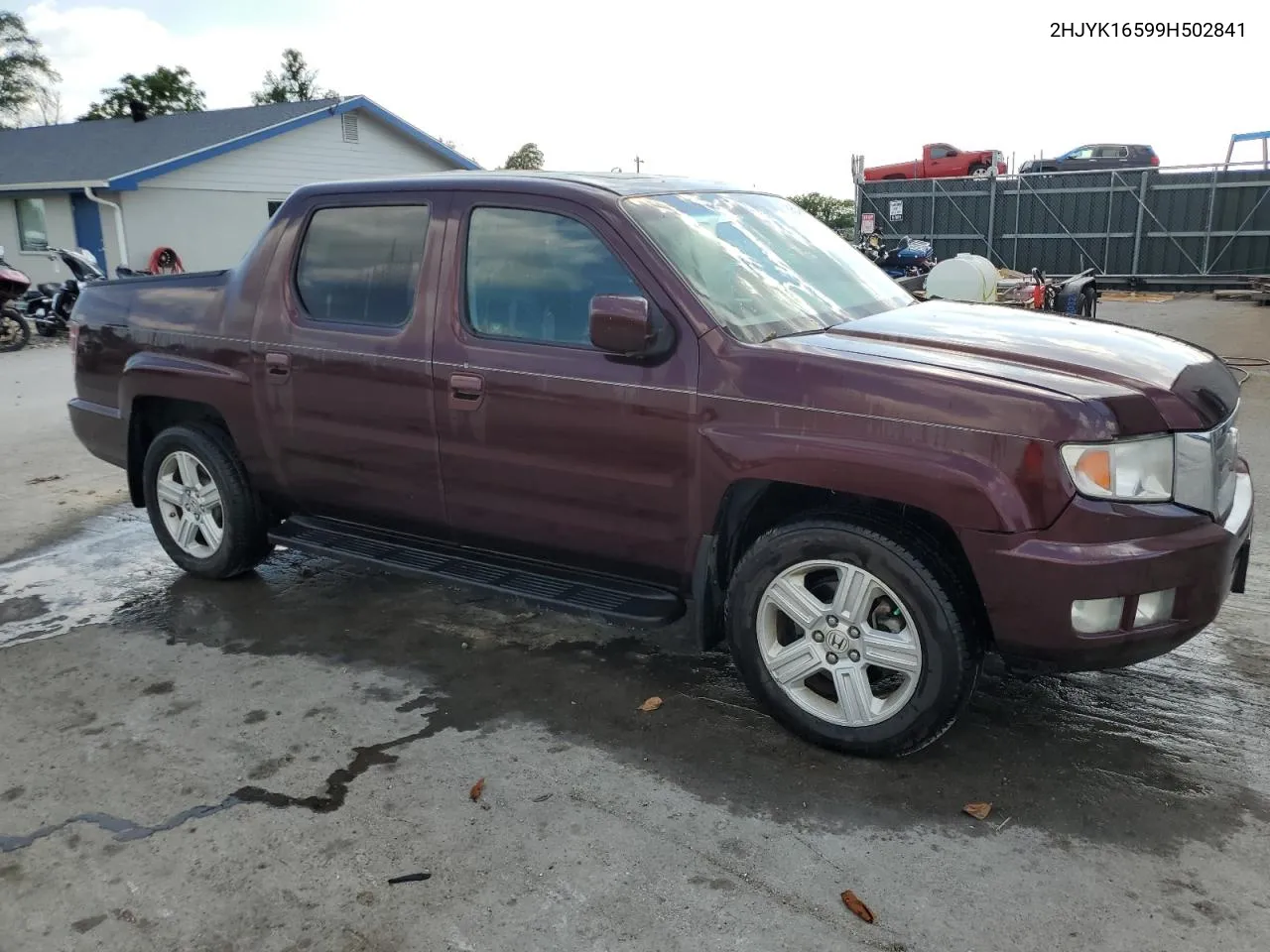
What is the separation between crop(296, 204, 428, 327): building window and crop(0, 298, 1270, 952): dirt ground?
143 centimetres

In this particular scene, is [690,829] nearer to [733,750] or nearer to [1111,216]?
[733,750]

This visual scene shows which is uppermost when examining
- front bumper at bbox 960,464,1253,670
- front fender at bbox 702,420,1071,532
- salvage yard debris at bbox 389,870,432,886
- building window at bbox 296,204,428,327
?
building window at bbox 296,204,428,327

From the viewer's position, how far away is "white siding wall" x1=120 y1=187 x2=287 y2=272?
827 inches

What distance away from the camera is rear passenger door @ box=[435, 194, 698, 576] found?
358 cm

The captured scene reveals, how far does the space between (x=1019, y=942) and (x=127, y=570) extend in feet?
15.6

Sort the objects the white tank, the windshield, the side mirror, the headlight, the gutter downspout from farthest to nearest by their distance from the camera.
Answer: the gutter downspout, the white tank, the windshield, the side mirror, the headlight

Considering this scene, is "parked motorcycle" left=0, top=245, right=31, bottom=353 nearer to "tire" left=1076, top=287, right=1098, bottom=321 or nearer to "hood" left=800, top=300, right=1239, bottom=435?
"tire" left=1076, top=287, right=1098, bottom=321

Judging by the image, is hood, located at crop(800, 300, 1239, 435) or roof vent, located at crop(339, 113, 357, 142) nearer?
hood, located at crop(800, 300, 1239, 435)

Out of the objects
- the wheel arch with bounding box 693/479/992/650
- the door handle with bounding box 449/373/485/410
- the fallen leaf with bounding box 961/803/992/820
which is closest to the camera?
the fallen leaf with bounding box 961/803/992/820

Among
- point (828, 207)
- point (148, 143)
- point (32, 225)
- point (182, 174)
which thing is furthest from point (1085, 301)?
point (828, 207)

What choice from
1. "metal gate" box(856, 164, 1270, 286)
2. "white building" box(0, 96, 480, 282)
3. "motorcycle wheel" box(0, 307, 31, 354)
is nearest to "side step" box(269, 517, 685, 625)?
"motorcycle wheel" box(0, 307, 31, 354)

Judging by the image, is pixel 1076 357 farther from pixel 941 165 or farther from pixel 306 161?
pixel 941 165

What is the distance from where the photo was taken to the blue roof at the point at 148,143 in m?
20.8

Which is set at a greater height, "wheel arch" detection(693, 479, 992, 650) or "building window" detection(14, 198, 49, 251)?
"building window" detection(14, 198, 49, 251)
